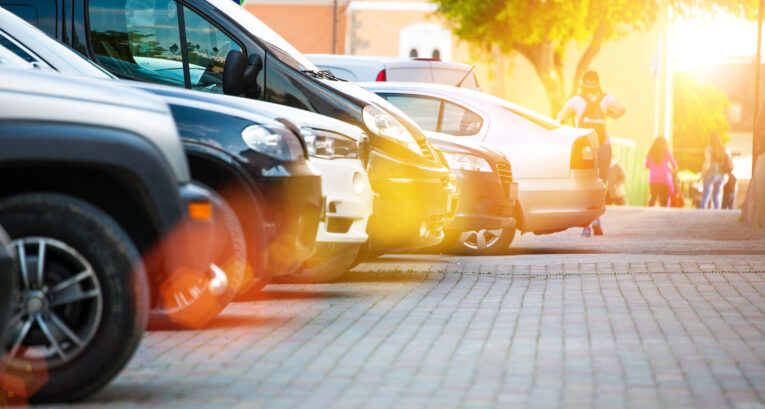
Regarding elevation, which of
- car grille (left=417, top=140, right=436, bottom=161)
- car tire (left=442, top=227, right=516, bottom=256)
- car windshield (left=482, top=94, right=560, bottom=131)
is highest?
car windshield (left=482, top=94, right=560, bottom=131)

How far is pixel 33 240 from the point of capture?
212 inches

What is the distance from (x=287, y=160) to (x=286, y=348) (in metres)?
1.14

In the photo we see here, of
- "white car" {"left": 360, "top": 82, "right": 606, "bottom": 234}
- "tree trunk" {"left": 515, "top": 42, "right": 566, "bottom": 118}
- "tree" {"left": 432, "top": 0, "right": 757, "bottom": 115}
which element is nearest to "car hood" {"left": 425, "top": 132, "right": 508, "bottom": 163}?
"white car" {"left": 360, "top": 82, "right": 606, "bottom": 234}

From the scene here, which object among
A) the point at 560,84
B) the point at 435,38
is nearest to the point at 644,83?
the point at 435,38

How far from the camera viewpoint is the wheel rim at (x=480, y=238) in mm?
14094

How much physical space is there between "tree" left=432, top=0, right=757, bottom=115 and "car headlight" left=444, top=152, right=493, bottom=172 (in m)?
29.1

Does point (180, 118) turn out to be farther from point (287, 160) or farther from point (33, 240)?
point (33, 240)

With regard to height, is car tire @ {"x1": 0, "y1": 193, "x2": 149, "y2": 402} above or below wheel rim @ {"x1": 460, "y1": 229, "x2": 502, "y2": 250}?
above

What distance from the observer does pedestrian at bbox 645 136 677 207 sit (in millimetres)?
27766

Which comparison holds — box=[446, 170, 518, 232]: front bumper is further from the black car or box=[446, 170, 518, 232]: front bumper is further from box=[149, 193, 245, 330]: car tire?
box=[149, 193, 245, 330]: car tire

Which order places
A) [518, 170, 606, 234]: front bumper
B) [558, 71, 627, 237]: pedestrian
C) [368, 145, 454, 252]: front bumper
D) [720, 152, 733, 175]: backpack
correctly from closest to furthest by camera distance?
[368, 145, 454, 252]: front bumper < [518, 170, 606, 234]: front bumper < [558, 71, 627, 237]: pedestrian < [720, 152, 733, 175]: backpack

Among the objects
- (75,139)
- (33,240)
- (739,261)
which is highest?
(75,139)

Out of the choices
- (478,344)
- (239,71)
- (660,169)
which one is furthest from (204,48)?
(660,169)

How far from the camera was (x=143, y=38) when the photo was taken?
10.8 meters
